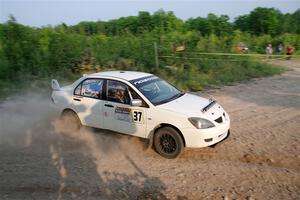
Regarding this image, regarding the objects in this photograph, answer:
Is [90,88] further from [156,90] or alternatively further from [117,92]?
[156,90]

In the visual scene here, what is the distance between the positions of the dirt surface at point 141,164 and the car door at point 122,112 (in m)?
0.44

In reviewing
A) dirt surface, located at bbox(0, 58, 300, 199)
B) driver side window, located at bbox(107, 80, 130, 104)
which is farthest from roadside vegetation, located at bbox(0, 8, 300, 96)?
driver side window, located at bbox(107, 80, 130, 104)

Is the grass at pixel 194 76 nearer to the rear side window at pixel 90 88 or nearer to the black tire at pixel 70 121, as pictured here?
the black tire at pixel 70 121

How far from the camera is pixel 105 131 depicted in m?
7.76

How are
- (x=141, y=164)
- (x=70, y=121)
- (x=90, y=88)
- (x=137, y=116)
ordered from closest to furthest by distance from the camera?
(x=141, y=164), (x=137, y=116), (x=90, y=88), (x=70, y=121)

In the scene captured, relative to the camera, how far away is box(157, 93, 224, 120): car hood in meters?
6.62

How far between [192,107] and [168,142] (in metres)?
0.89

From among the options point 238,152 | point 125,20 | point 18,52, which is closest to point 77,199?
point 238,152

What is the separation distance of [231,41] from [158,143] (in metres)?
14.5

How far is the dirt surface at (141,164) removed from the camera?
5422 mm

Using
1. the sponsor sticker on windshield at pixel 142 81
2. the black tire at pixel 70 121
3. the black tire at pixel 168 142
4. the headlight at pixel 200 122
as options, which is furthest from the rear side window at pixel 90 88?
the headlight at pixel 200 122

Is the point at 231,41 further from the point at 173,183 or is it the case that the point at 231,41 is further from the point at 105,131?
the point at 173,183

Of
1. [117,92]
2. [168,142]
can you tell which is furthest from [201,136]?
[117,92]

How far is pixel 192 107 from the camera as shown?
6.88m
